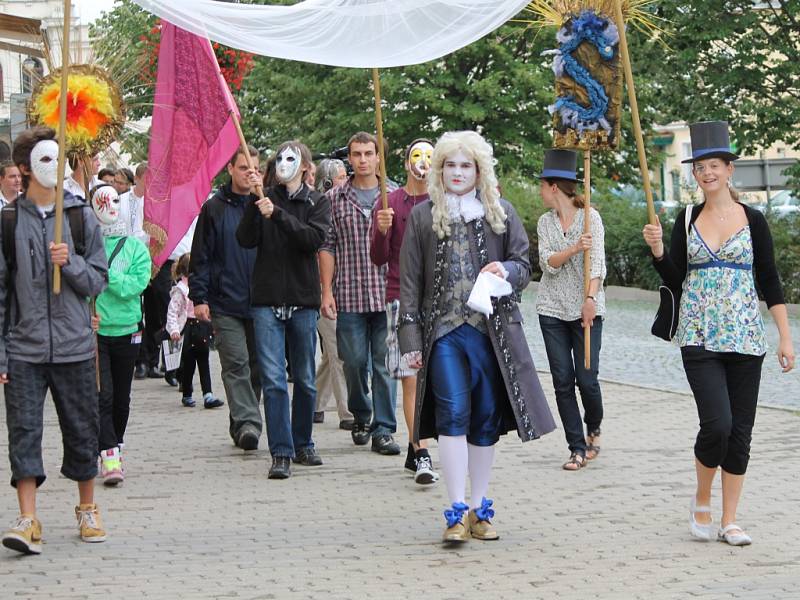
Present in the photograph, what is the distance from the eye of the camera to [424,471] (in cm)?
944

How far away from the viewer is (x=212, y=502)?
9094mm

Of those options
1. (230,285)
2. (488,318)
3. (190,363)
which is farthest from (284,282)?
(190,363)

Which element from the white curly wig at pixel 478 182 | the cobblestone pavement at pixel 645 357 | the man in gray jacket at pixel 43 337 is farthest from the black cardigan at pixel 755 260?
the cobblestone pavement at pixel 645 357

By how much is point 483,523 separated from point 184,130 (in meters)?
3.81

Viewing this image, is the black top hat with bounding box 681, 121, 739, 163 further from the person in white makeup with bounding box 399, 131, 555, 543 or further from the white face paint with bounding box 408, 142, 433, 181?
the white face paint with bounding box 408, 142, 433, 181

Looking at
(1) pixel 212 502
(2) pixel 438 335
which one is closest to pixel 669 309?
(2) pixel 438 335

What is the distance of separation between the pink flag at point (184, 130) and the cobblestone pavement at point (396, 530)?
1.87m

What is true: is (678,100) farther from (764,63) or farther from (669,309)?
(669,309)

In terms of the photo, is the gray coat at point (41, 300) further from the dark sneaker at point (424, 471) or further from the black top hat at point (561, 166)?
the black top hat at point (561, 166)

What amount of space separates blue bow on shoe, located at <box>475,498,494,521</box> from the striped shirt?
2942 millimetres

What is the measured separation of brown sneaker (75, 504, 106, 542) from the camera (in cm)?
795

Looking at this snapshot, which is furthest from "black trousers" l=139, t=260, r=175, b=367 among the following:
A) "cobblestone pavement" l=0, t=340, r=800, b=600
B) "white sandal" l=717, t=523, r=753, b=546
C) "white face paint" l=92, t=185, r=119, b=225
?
"white sandal" l=717, t=523, r=753, b=546

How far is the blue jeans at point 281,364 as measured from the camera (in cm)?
995

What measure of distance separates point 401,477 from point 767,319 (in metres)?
14.4
